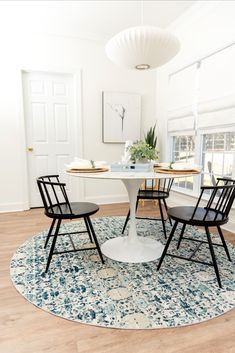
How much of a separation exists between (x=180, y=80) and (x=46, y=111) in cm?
205

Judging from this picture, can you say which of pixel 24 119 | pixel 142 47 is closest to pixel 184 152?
pixel 142 47

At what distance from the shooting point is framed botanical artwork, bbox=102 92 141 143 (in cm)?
381

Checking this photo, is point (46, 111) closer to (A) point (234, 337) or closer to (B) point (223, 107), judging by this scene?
(B) point (223, 107)

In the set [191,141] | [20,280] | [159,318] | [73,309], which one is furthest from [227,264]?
[191,141]

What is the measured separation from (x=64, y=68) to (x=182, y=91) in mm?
1786

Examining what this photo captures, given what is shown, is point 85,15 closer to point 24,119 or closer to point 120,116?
point 120,116

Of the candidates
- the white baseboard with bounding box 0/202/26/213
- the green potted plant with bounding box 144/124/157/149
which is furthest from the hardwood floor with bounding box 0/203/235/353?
the green potted plant with bounding box 144/124/157/149

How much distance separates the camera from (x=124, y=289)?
1599 millimetres

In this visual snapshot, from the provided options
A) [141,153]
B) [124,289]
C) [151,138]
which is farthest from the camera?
[151,138]

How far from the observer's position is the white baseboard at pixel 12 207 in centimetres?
350

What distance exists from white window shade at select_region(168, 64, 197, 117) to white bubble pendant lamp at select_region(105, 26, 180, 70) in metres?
1.38

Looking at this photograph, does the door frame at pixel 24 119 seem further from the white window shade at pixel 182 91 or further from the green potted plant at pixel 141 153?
the green potted plant at pixel 141 153

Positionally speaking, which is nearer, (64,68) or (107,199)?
(64,68)

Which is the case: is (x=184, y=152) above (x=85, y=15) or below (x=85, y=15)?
below
